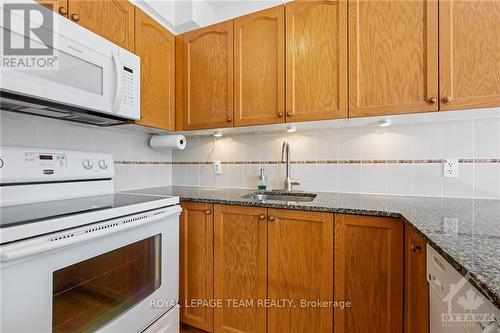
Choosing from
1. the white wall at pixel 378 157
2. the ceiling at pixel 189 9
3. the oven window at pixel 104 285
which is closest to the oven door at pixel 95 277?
the oven window at pixel 104 285

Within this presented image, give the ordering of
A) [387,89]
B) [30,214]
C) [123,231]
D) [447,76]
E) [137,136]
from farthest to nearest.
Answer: [137,136], [387,89], [447,76], [123,231], [30,214]

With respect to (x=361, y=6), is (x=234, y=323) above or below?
below

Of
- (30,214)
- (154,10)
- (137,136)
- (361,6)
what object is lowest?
(30,214)

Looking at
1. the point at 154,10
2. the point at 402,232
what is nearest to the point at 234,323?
the point at 402,232

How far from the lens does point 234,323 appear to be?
1.42 m

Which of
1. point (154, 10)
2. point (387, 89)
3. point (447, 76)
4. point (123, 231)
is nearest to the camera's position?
point (123, 231)

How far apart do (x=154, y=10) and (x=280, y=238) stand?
1774mm

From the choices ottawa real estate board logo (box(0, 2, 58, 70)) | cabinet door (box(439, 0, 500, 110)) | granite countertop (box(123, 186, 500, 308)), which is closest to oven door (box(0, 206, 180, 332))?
granite countertop (box(123, 186, 500, 308))

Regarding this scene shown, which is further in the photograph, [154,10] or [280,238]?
[154,10]

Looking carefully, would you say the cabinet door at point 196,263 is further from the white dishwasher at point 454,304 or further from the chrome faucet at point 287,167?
the white dishwasher at point 454,304

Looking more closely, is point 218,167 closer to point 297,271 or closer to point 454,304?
point 297,271

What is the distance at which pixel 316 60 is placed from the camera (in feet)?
4.62

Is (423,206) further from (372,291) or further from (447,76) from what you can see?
(447,76)

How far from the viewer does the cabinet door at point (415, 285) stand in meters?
0.85
